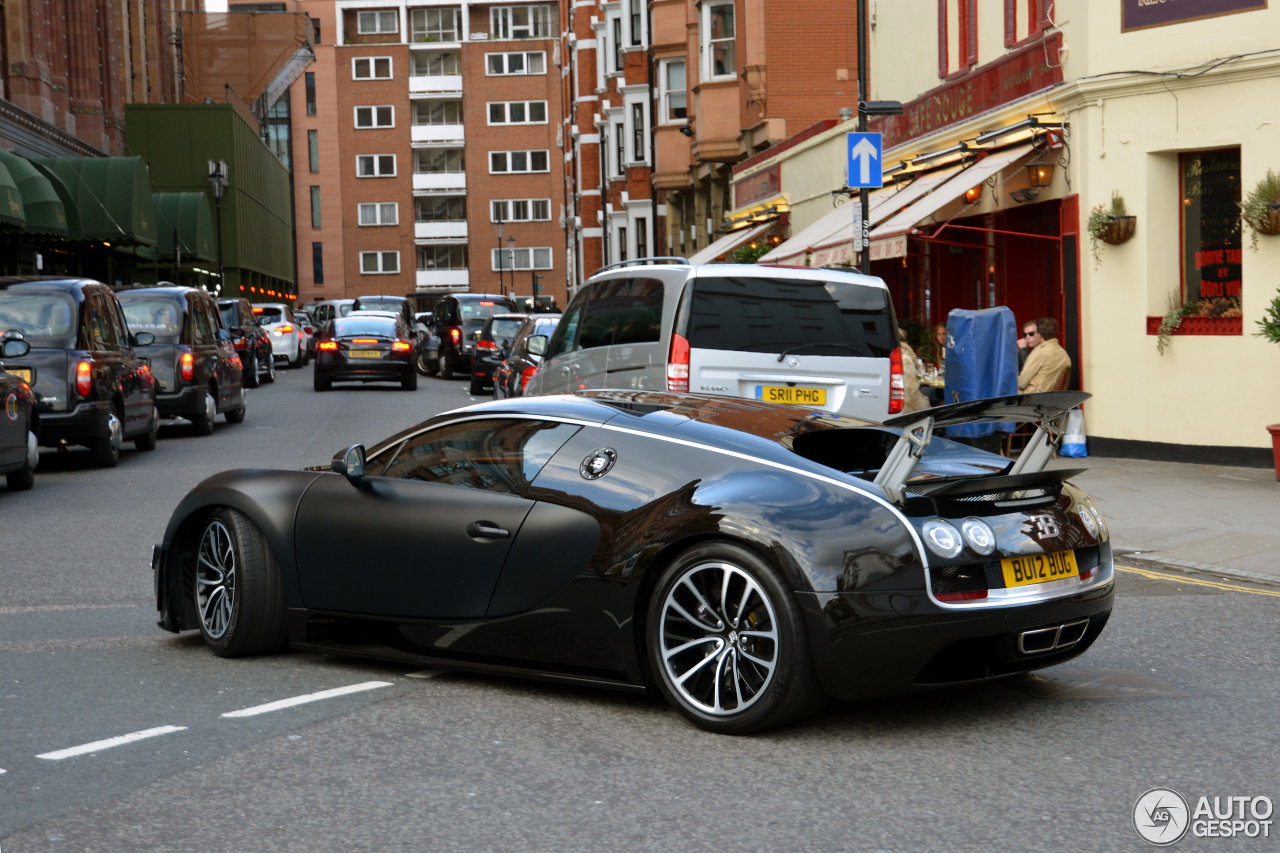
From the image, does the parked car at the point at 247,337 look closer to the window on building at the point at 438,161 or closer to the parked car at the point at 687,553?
the parked car at the point at 687,553

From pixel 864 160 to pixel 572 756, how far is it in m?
13.3

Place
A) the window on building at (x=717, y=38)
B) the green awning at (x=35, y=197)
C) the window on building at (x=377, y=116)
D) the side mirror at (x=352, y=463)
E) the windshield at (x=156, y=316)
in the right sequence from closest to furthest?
the side mirror at (x=352, y=463), the windshield at (x=156, y=316), the green awning at (x=35, y=197), the window on building at (x=717, y=38), the window on building at (x=377, y=116)

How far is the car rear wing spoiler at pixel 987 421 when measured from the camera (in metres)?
5.18

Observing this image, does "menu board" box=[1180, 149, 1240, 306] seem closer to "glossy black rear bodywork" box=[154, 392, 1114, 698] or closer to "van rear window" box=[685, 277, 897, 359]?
"van rear window" box=[685, 277, 897, 359]

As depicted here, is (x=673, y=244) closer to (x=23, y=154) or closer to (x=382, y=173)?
(x=23, y=154)

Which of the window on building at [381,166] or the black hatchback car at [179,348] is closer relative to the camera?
the black hatchback car at [179,348]

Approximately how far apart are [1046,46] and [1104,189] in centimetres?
211

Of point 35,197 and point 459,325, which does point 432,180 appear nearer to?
point 459,325

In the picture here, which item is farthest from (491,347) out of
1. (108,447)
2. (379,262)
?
(379,262)

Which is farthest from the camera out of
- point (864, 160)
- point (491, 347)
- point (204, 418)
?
point (491, 347)

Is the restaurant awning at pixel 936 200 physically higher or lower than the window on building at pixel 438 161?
lower

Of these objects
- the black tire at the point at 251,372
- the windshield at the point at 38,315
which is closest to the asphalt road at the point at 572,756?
the windshield at the point at 38,315

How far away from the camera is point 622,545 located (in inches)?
219

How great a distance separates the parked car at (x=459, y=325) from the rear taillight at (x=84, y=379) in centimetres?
2040
